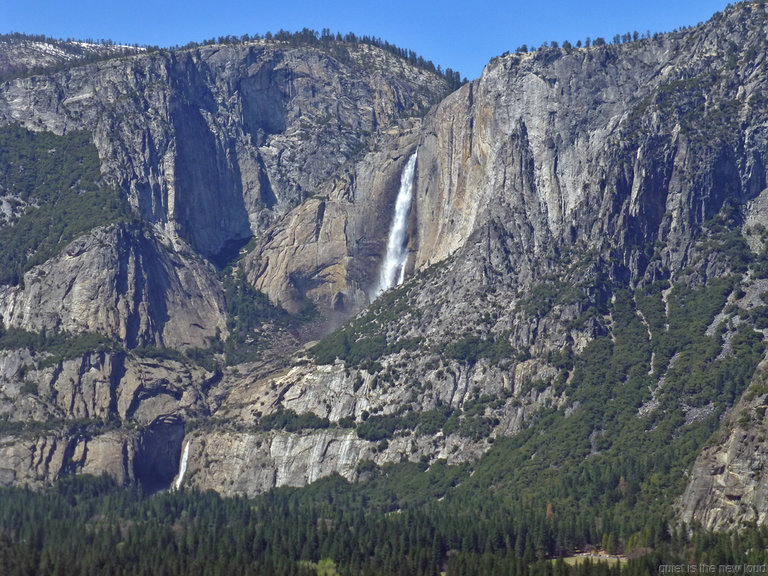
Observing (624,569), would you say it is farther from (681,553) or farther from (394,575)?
(394,575)

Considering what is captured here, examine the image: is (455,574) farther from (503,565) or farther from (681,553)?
(681,553)

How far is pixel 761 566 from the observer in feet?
595

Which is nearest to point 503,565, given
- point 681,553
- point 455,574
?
point 455,574

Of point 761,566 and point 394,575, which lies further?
point 394,575

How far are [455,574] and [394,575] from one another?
23.0ft

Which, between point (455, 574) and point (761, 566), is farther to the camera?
point (455, 574)

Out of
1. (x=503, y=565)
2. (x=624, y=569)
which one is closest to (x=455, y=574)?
(x=503, y=565)

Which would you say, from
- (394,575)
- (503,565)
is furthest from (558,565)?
(394,575)

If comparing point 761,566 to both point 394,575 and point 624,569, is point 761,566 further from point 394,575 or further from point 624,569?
point 394,575

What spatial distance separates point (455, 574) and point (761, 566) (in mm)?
36314

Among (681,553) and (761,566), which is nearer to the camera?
(761,566)

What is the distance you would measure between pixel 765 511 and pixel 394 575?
142ft

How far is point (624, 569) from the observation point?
191m

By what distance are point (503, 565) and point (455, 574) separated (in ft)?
Result: 19.5
